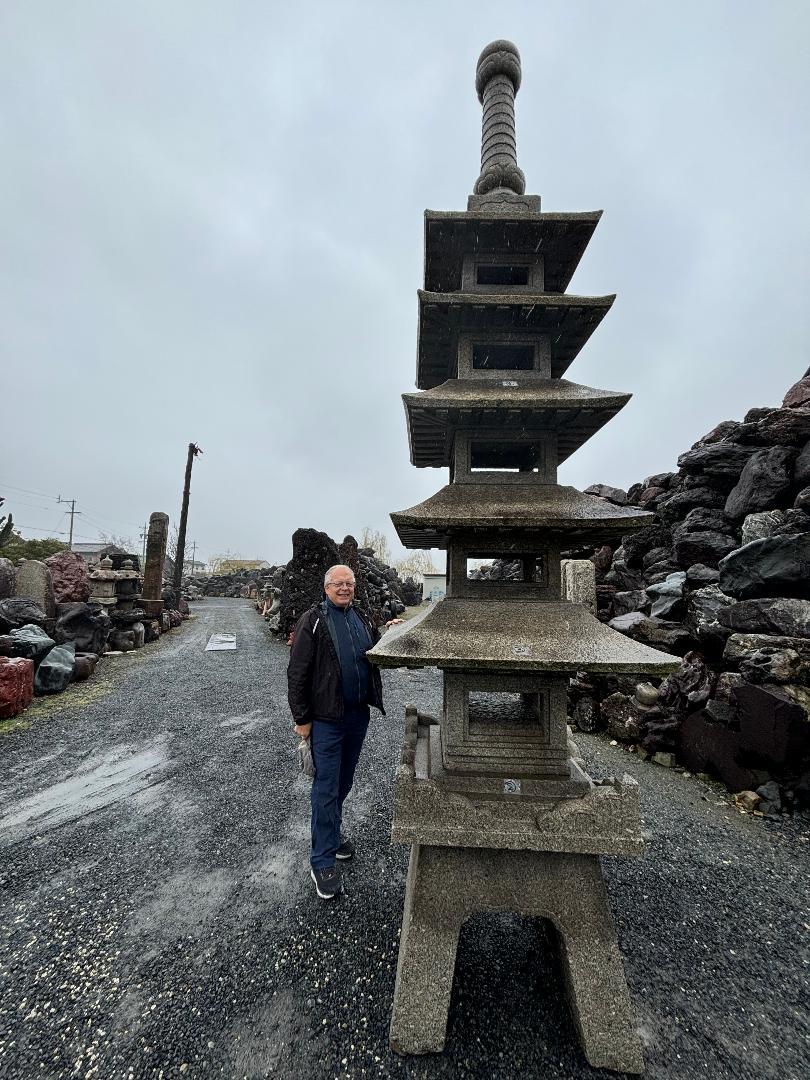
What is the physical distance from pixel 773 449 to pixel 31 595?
2098cm

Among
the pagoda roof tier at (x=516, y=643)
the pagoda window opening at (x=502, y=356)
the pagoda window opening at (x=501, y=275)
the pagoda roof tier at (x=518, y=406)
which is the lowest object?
the pagoda roof tier at (x=516, y=643)

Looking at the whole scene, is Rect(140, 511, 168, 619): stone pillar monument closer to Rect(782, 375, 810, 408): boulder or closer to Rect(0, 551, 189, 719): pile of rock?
Rect(0, 551, 189, 719): pile of rock

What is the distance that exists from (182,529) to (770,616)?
29658mm

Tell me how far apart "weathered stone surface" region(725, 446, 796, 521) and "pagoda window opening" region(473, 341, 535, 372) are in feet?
28.4

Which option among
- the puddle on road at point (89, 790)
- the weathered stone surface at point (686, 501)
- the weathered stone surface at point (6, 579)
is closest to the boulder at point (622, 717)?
the weathered stone surface at point (686, 501)

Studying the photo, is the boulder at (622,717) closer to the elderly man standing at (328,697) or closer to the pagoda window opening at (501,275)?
the elderly man standing at (328,697)

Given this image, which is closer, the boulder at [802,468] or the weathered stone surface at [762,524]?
the weathered stone surface at [762,524]

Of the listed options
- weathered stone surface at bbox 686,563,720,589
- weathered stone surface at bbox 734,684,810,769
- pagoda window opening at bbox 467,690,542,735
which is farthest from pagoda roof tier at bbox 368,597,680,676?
weathered stone surface at bbox 686,563,720,589

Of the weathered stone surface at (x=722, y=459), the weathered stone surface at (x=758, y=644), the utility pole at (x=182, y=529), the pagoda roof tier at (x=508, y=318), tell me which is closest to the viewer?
the pagoda roof tier at (x=508, y=318)

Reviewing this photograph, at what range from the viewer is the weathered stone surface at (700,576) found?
9.26 meters

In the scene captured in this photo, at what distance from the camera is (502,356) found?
A: 4.80 m

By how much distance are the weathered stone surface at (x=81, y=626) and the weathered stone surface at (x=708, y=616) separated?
16.5m

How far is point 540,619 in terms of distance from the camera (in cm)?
348

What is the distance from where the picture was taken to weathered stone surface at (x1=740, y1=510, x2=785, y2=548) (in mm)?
8875
